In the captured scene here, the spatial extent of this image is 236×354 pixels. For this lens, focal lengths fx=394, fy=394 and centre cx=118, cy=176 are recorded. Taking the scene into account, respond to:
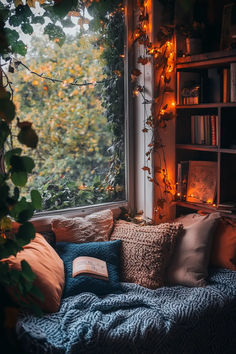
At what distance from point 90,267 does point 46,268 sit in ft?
0.92

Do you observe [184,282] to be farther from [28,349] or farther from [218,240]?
[28,349]

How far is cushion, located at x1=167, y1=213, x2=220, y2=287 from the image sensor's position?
2.47 metres

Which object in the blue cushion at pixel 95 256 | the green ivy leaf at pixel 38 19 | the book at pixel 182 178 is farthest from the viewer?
the book at pixel 182 178

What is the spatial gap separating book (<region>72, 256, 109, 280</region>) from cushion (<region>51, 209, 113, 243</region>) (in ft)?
0.70

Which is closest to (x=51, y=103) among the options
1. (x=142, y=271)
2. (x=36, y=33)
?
(x=36, y=33)

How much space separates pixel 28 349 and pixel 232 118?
6.59 ft

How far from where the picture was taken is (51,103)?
8.87 ft

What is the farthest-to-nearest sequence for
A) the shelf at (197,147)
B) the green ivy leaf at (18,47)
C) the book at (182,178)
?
the book at (182,178) < the shelf at (197,147) < the green ivy leaf at (18,47)

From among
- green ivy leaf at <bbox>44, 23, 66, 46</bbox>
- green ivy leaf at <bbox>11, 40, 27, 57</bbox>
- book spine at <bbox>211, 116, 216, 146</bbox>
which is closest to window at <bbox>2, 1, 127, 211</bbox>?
green ivy leaf at <bbox>44, 23, 66, 46</bbox>

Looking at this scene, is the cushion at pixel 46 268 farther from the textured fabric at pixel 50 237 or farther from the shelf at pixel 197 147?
the shelf at pixel 197 147

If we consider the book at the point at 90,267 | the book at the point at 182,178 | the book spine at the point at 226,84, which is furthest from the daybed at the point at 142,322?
the book spine at the point at 226,84

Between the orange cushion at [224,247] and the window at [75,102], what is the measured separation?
2.83 ft

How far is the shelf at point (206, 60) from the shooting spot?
2.58 m

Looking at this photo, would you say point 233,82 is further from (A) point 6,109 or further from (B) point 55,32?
(A) point 6,109
